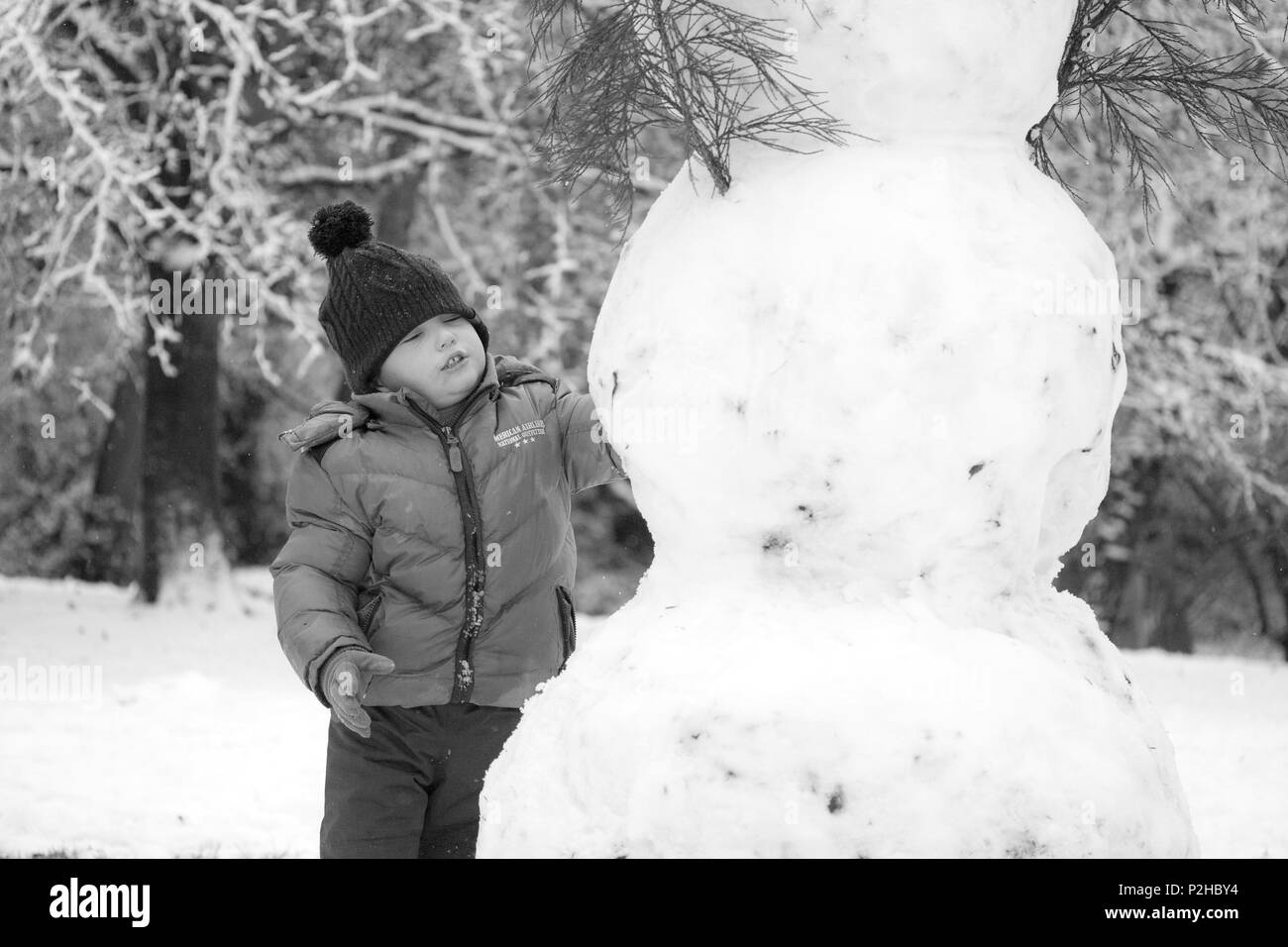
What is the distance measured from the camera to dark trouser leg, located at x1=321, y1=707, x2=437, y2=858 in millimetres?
2705

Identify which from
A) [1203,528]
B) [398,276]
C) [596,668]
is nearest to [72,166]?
[398,276]

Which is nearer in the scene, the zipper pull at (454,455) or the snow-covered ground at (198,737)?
the zipper pull at (454,455)

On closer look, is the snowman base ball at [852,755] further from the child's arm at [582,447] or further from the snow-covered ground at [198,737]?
the snow-covered ground at [198,737]

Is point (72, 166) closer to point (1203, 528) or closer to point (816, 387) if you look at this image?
point (816, 387)

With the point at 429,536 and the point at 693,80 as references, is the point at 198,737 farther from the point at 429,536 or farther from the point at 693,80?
the point at 693,80

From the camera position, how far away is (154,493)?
8.87m

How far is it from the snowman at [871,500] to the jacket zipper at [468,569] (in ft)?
1.58

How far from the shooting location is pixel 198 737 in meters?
6.19

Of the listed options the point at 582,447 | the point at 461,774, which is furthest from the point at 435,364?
the point at 461,774

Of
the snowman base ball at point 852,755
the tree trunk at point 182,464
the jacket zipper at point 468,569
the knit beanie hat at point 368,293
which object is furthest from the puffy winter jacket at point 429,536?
the tree trunk at point 182,464

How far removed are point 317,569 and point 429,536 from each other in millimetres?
221

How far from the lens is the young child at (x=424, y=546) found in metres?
2.72
